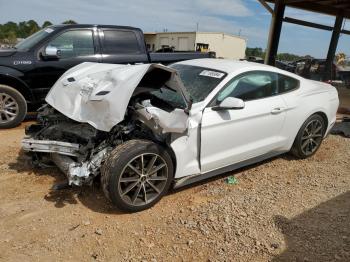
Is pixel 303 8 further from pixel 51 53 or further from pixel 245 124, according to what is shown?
pixel 245 124

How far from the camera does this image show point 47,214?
139 inches

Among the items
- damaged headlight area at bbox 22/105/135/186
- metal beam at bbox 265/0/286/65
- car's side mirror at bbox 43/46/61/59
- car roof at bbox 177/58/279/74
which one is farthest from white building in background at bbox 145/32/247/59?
damaged headlight area at bbox 22/105/135/186

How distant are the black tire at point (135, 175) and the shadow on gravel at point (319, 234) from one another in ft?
4.39

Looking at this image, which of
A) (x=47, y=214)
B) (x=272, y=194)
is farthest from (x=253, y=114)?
(x=47, y=214)

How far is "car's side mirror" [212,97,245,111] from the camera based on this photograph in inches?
151

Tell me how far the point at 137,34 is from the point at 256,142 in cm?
417

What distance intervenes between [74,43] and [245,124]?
4163 millimetres

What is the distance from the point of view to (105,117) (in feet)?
11.1

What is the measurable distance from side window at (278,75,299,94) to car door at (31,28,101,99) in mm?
3693

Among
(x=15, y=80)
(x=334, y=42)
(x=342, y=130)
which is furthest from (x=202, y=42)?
(x=15, y=80)

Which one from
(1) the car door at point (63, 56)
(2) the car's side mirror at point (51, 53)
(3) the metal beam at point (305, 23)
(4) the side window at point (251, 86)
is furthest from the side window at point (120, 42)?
(3) the metal beam at point (305, 23)

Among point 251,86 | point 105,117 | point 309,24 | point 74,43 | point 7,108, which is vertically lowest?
point 7,108

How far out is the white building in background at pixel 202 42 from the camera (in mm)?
34656

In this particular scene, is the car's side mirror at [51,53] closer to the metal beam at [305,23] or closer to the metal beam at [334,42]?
the metal beam at [305,23]
